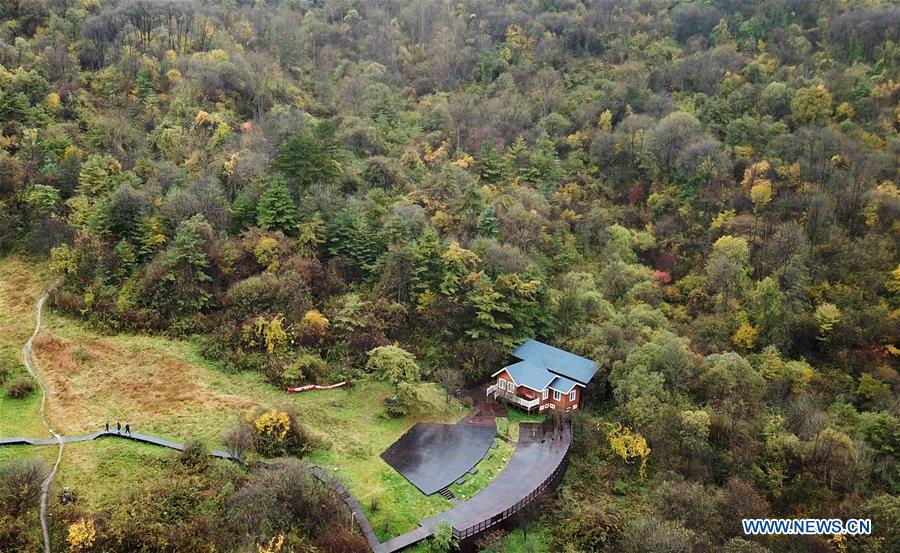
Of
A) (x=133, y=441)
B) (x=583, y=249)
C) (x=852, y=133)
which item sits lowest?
(x=583, y=249)

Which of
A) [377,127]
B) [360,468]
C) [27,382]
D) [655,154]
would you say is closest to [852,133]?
[655,154]

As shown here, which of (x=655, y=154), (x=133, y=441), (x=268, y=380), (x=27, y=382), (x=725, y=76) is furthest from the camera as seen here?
(x=725, y=76)

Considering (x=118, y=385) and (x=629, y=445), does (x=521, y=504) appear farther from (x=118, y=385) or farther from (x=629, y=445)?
(x=118, y=385)

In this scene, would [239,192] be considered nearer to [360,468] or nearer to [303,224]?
[303,224]

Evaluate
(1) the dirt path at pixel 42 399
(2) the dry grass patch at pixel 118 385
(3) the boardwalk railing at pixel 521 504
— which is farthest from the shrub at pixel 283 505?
(2) the dry grass patch at pixel 118 385

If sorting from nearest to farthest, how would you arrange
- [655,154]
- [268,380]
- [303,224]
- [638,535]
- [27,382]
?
[638,535] < [27,382] < [268,380] < [303,224] < [655,154]
